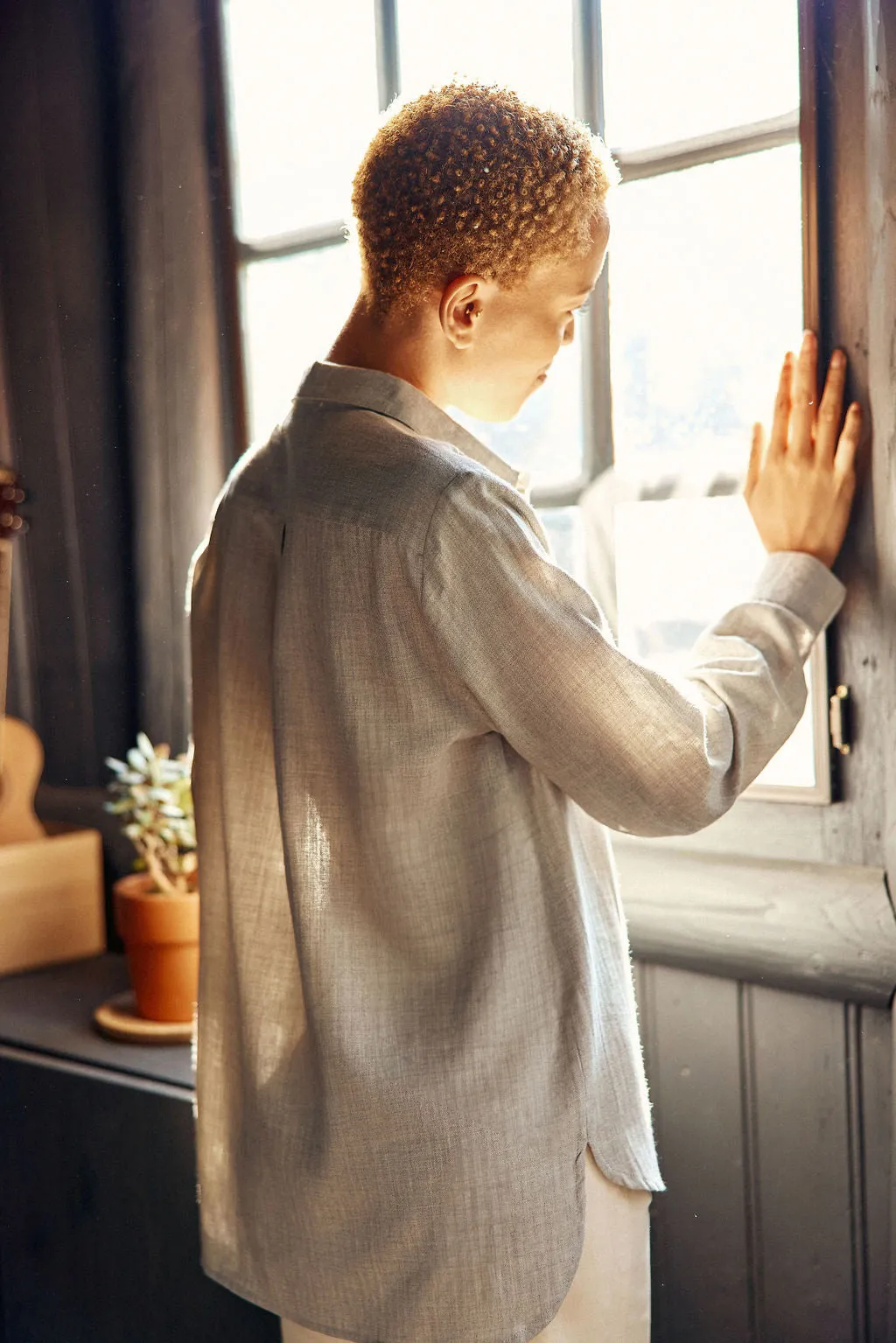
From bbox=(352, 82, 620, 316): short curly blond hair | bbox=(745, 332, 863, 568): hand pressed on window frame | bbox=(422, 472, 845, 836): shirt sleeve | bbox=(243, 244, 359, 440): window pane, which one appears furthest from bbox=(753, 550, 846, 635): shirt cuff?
bbox=(243, 244, 359, 440): window pane

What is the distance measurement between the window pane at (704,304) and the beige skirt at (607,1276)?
2.74 ft

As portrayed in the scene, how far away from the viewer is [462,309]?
3.39ft

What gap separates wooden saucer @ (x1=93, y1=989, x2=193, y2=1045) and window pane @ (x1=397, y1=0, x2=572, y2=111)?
132 centimetres

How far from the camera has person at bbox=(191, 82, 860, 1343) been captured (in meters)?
0.94

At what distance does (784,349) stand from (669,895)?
66cm

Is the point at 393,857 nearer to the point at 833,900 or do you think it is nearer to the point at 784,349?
the point at 833,900

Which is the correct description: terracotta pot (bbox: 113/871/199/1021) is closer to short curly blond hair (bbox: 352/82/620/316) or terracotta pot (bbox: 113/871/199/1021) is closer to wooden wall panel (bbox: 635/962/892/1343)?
wooden wall panel (bbox: 635/962/892/1343)

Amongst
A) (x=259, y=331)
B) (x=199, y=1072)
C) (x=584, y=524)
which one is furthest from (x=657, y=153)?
(x=199, y=1072)

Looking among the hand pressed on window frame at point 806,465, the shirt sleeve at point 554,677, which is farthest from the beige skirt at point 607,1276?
the hand pressed on window frame at point 806,465

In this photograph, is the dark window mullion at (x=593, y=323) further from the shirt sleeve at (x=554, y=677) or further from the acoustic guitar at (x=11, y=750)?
the acoustic guitar at (x=11, y=750)

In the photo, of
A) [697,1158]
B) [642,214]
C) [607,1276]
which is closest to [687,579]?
[642,214]

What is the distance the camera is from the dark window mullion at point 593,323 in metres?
1.56

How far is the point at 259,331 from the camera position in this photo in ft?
6.40

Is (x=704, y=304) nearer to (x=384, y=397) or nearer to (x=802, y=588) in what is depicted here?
(x=802, y=588)
